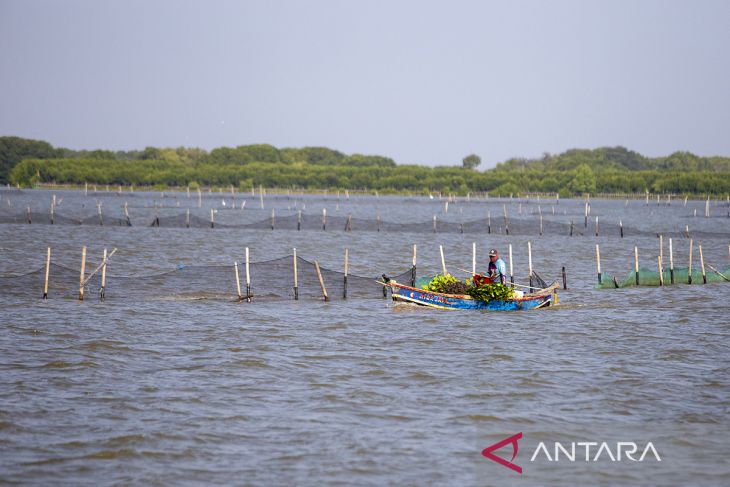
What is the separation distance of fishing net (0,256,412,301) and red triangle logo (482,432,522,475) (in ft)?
51.3

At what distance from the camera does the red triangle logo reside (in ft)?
45.7

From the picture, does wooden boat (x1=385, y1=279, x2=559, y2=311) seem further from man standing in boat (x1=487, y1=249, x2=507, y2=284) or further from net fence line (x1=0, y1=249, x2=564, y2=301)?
net fence line (x1=0, y1=249, x2=564, y2=301)

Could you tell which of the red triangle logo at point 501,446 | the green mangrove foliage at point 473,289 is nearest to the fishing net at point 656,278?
the green mangrove foliage at point 473,289

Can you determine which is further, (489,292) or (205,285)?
(205,285)

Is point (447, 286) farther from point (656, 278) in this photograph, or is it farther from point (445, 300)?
point (656, 278)

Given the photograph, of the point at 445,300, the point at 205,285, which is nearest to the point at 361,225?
the point at 205,285

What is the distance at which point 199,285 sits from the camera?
106 feet

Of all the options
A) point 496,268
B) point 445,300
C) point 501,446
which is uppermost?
point 496,268

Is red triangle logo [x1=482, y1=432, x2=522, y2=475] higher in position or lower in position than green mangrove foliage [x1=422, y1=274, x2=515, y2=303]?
lower

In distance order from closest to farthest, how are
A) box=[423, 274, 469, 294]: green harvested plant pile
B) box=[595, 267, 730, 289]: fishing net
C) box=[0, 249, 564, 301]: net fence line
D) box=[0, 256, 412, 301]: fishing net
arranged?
box=[423, 274, 469, 294]: green harvested plant pile
box=[0, 249, 564, 301]: net fence line
box=[0, 256, 412, 301]: fishing net
box=[595, 267, 730, 289]: fishing net

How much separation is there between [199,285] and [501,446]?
19.3m

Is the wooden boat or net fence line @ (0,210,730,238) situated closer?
the wooden boat

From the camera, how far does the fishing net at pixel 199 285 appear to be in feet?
98.8

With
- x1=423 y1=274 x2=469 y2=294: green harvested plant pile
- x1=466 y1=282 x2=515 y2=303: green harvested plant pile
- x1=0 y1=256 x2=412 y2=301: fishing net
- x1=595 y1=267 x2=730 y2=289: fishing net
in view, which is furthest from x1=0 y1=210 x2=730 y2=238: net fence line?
x1=466 y1=282 x2=515 y2=303: green harvested plant pile
